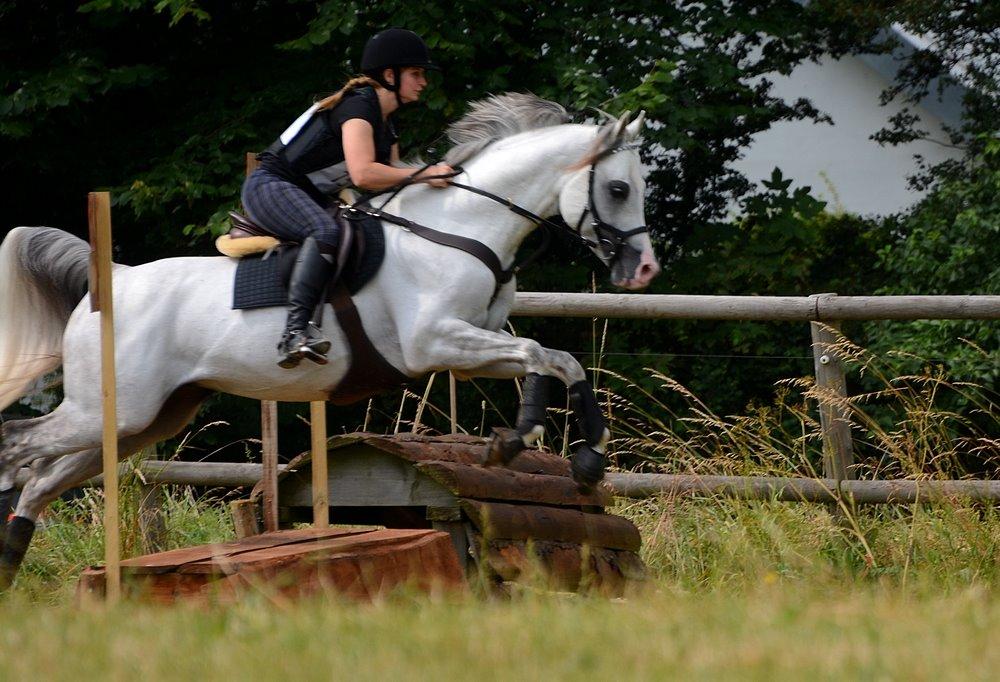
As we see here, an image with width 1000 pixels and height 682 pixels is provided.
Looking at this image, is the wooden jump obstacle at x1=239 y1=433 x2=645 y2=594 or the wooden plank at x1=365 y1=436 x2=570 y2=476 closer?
the wooden jump obstacle at x1=239 y1=433 x2=645 y2=594

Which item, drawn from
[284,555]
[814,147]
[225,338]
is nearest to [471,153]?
[225,338]

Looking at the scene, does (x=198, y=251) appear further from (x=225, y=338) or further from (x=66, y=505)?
(x=225, y=338)

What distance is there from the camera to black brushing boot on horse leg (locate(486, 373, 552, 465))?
576cm

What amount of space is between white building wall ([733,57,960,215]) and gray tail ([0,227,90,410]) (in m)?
14.2

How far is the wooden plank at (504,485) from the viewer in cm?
657

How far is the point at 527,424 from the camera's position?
18.9ft

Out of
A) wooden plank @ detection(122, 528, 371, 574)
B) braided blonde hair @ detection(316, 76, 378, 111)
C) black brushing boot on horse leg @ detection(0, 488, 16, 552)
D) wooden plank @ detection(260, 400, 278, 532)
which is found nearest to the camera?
wooden plank @ detection(122, 528, 371, 574)

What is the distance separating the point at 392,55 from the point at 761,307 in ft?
9.10

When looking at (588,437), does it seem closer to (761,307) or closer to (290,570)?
(290,570)

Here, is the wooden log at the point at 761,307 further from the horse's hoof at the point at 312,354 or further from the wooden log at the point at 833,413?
the horse's hoof at the point at 312,354

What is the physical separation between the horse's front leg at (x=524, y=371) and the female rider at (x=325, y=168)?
489mm

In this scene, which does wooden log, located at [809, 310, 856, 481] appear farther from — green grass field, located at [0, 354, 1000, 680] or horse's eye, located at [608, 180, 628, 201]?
horse's eye, located at [608, 180, 628, 201]

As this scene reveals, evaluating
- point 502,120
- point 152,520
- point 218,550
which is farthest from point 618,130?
point 152,520

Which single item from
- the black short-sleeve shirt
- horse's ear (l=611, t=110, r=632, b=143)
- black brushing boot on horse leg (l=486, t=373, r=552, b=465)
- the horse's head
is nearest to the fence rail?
the black short-sleeve shirt
